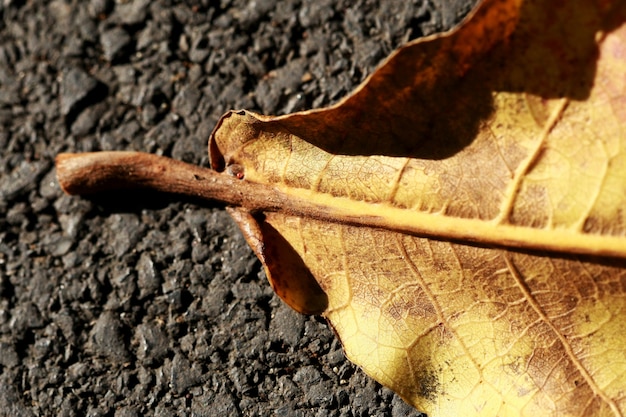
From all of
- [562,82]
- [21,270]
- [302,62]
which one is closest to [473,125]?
[562,82]

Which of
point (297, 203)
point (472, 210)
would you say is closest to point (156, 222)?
point (297, 203)

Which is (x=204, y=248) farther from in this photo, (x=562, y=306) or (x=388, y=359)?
(x=562, y=306)

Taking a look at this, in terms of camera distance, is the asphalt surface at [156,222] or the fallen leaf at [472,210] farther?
the asphalt surface at [156,222]

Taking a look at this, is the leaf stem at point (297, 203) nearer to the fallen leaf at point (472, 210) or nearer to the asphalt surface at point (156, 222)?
the fallen leaf at point (472, 210)

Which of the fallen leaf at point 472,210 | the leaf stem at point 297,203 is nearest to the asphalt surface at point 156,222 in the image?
the leaf stem at point 297,203

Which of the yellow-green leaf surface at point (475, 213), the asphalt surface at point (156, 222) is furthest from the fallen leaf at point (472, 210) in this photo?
the asphalt surface at point (156, 222)

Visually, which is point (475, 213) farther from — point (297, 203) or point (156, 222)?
point (156, 222)
